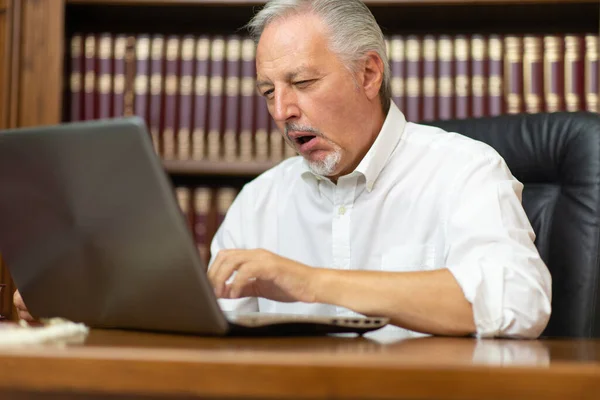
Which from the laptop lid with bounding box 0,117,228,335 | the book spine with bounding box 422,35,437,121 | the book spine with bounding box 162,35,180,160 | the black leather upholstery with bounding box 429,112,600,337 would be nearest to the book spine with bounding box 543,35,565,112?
Result: the book spine with bounding box 422,35,437,121

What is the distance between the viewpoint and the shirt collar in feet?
4.39

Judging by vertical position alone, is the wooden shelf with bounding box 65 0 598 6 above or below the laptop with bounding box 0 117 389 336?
above

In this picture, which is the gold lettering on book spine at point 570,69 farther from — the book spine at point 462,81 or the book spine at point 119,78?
the book spine at point 119,78

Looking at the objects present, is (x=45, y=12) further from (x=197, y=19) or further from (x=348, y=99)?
(x=348, y=99)

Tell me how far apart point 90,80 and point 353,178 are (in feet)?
3.03

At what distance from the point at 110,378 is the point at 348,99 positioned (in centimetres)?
95

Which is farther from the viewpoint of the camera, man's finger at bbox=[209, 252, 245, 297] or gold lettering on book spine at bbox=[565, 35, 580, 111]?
gold lettering on book spine at bbox=[565, 35, 580, 111]

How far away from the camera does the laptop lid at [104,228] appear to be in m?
0.62

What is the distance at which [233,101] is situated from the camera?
1934mm

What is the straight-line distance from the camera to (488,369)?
1.49ft

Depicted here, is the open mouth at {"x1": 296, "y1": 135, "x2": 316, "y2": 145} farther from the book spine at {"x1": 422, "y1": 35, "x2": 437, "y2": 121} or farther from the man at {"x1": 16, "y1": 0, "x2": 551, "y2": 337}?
the book spine at {"x1": 422, "y1": 35, "x2": 437, "y2": 121}

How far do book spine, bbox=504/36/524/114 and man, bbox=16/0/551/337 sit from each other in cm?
53

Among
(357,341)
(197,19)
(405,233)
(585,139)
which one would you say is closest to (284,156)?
(197,19)

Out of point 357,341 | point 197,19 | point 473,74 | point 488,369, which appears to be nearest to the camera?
point 488,369
